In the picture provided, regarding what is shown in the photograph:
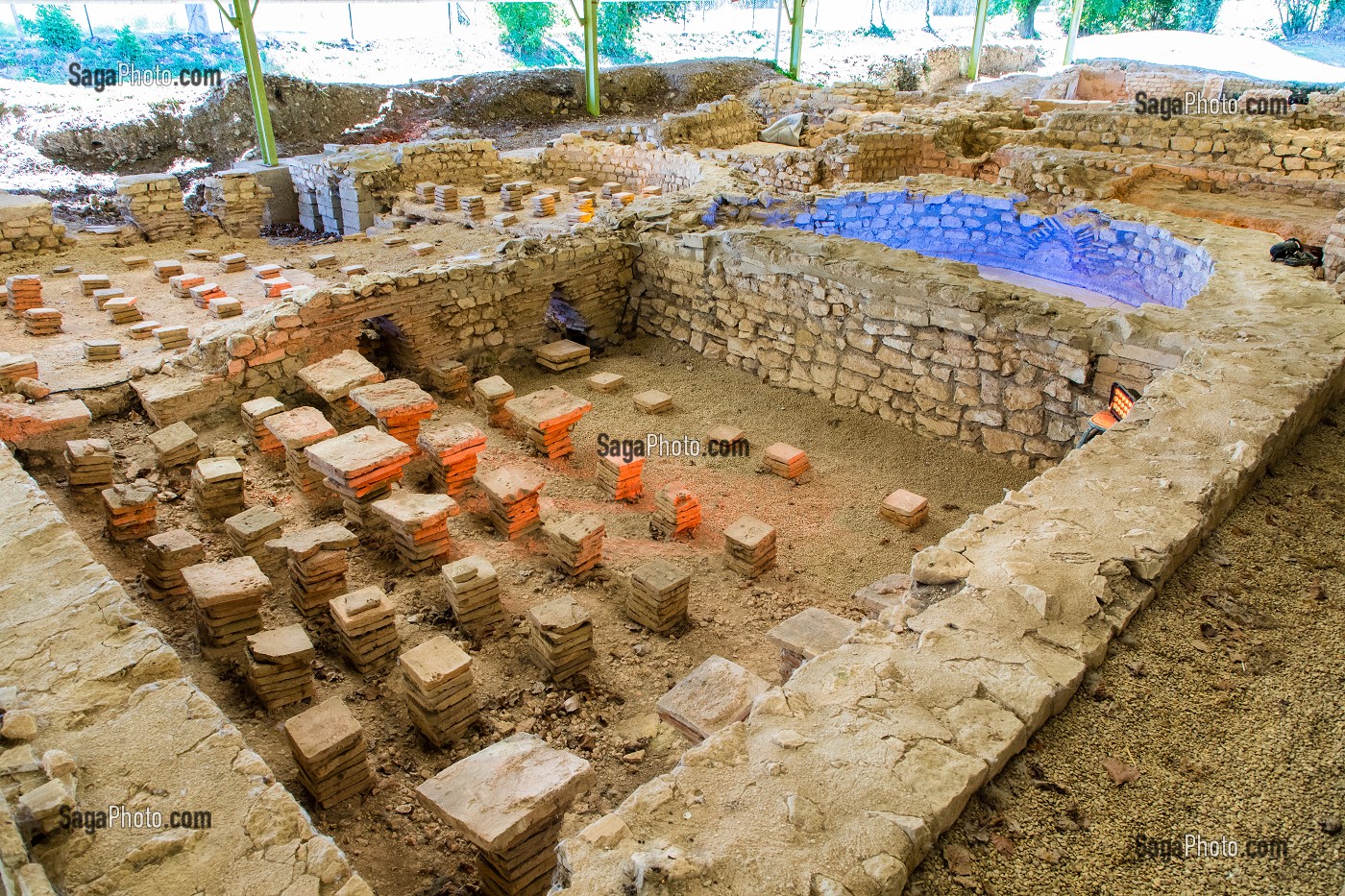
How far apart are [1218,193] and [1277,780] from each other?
422 inches

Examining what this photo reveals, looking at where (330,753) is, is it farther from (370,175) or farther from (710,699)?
(370,175)

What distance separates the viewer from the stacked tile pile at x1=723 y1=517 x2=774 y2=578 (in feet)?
18.2

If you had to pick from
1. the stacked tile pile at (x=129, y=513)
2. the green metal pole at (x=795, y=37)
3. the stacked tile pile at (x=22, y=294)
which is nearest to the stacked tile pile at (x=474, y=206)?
the stacked tile pile at (x=22, y=294)

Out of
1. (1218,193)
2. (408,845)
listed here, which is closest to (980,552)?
(408,845)

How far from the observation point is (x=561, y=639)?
4602 millimetres

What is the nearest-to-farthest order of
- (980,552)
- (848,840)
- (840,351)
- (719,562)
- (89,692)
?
1. (848,840)
2. (89,692)
3. (980,552)
4. (719,562)
5. (840,351)

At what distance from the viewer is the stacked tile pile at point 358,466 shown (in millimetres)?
5691

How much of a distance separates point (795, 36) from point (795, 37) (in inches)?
1.0

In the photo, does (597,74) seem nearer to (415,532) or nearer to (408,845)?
(415,532)

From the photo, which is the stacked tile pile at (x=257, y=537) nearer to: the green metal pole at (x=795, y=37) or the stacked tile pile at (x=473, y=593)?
the stacked tile pile at (x=473, y=593)

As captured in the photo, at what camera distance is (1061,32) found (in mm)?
30547

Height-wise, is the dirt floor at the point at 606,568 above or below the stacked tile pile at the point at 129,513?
below

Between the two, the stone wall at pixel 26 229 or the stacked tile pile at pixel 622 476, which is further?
the stone wall at pixel 26 229

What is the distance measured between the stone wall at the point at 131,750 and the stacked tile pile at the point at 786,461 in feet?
14.9
